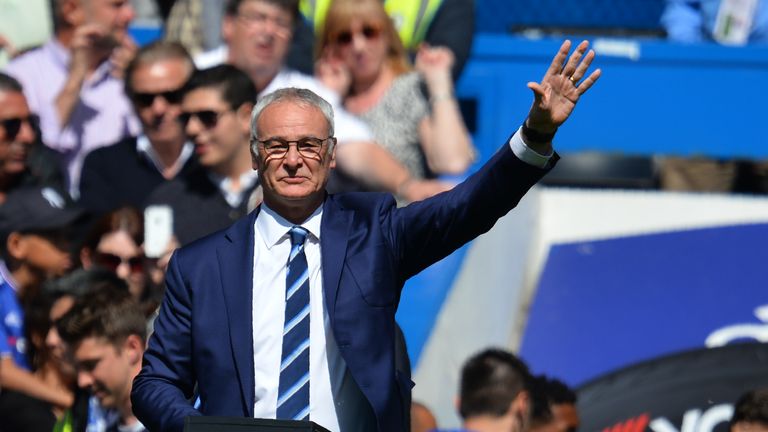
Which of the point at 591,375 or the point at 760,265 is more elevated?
the point at 760,265

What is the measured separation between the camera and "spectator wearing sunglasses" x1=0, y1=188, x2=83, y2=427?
5770 millimetres

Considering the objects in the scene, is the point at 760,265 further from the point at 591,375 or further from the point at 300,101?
the point at 300,101

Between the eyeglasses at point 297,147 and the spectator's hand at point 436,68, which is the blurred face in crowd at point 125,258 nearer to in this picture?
the spectator's hand at point 436,68

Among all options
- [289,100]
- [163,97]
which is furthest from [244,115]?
[289,100]

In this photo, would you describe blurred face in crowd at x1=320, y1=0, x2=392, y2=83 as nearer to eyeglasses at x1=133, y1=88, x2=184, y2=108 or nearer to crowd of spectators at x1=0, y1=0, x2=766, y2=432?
crowd of spectators at x1=0, y1=0, x2=766, y2=432

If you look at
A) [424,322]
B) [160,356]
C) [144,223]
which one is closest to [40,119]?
[144,223]

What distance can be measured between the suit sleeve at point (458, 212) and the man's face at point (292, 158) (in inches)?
8.5

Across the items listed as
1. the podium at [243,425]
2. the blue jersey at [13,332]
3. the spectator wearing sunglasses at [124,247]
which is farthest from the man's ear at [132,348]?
the podium at [243,425]

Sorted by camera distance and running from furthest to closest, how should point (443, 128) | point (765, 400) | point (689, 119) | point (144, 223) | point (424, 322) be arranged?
point (689, 119) → point (443, 128) → point (424, 322) → point (144, 223) → point (765, 400)

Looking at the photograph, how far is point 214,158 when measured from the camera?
572 cm

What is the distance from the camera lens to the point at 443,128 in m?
6.79

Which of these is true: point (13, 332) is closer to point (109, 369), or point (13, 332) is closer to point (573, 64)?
point (109, 369)

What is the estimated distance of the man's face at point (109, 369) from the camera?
4738 millimetres

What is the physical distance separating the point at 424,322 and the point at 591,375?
77cm
